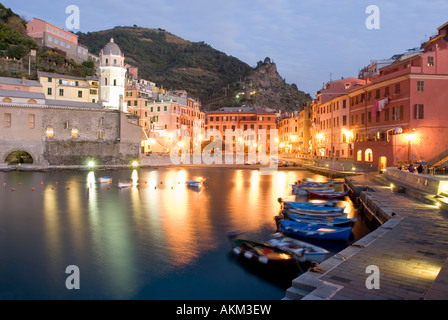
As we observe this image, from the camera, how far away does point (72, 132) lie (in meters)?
60.8

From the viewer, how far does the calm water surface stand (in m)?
12.5

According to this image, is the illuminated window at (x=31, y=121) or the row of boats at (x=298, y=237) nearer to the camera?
the row of boats at (x=298, y=237)

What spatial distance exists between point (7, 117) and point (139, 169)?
22912mm

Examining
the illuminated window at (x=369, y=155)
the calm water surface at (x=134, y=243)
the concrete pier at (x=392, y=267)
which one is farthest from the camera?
the illuminated window at (x=369, y=155)

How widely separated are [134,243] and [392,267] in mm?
13071

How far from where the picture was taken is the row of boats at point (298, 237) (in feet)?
44.5

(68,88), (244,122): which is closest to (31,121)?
(68,88)

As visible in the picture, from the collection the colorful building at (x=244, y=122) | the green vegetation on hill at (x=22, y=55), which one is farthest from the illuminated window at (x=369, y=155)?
the green vegetation on hill at (x=22, y=55)

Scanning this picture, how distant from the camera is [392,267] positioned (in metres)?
9.45

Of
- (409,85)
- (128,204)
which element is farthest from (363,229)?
(409,85)

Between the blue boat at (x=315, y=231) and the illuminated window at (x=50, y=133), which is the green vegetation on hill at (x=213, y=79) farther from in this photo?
the blue boat at (x=315, y=231)

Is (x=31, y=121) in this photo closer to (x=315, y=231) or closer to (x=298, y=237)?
(x=298, y=237)

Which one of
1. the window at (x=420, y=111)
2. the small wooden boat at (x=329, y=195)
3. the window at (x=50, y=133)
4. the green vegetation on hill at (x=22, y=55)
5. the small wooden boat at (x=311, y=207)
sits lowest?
the small wooden boat at (x=329, y=195)

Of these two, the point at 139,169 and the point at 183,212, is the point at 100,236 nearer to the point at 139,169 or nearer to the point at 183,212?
the point at 183,212
